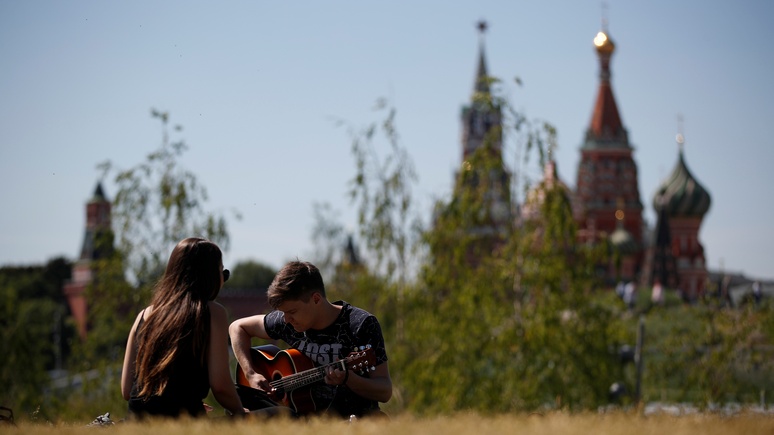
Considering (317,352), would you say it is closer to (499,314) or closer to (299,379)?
(299,379)

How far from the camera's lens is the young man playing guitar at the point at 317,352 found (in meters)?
5.71

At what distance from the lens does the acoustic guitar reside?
574cm

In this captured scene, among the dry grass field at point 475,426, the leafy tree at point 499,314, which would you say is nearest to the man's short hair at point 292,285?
the dry grass field at point 475,426

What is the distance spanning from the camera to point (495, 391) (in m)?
19.5

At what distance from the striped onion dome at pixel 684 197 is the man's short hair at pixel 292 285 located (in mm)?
87051

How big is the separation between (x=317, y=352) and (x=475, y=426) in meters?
2.41

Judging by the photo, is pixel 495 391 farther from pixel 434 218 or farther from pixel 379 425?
pixel 379 425

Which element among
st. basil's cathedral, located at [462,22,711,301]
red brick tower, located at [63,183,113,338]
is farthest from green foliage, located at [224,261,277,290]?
st. basil's cathedral, located at [462,22,711,301]

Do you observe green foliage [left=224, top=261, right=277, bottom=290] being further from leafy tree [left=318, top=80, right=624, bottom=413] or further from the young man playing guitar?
the young man playing guitar

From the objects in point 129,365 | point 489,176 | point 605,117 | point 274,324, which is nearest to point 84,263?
point 605,117

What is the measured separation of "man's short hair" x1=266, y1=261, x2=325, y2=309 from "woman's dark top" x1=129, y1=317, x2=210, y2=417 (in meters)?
0.69

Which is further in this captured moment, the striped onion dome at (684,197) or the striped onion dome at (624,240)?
the striped onion dome at (684,197)

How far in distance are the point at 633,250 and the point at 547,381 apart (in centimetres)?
7164

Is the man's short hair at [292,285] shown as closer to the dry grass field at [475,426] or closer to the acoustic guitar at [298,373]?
the acoustic guitar at [298,373]
